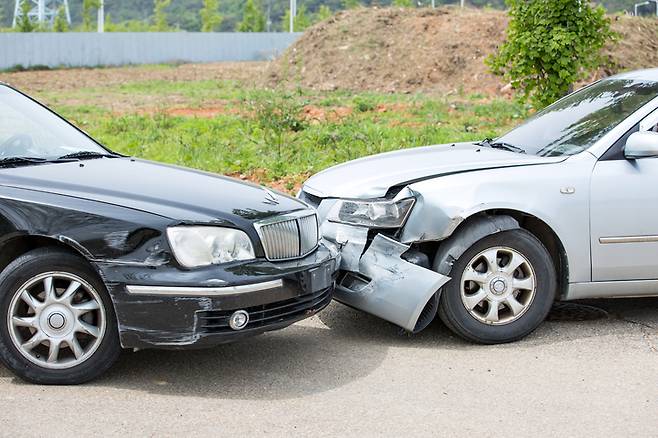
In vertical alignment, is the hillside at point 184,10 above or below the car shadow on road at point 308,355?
above

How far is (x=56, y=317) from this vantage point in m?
5.00

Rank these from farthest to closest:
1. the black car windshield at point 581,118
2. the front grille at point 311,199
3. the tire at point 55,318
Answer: the front grille at point 311,199 < the black car windshield at point 581,118 < the tire at point 55,318

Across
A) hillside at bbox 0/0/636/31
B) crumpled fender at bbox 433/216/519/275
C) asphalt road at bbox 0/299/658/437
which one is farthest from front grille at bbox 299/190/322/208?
hillside at bbox 0/0/636/31

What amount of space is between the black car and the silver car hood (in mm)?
1018

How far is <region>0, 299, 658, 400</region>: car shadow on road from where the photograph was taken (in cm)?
517

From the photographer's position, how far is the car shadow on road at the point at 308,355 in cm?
517

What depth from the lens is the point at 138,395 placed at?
4.98 meters

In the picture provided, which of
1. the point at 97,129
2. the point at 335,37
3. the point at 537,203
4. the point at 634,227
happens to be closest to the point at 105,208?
the point at 537,203

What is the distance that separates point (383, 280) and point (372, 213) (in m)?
0.45

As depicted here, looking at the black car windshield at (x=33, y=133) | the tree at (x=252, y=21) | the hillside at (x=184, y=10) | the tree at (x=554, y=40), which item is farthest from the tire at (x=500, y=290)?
the hillside at (x=184, y=10)

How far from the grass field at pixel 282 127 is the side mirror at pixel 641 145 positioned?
5.28m

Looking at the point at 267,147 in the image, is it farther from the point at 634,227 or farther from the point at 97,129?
the point at 634,227

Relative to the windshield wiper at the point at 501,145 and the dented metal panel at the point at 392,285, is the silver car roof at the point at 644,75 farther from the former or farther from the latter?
the dented metal panel at the point at 392,285

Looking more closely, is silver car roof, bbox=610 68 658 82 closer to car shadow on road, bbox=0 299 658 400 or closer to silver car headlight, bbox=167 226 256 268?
car shadow on road, bbox=0 299 658 400
